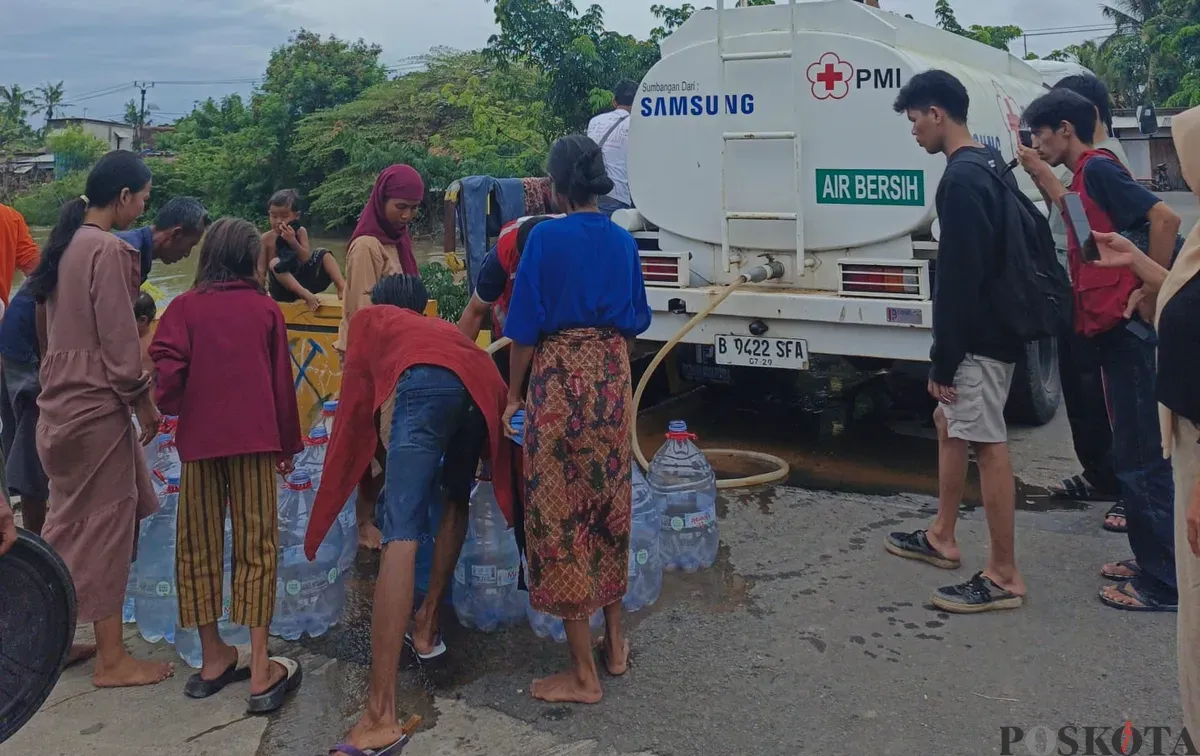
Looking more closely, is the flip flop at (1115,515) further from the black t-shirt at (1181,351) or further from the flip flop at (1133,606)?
the black t-shirt at (1181,351)

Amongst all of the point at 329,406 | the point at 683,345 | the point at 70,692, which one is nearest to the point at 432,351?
the point at 329,406

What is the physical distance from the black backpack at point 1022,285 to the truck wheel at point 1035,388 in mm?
2269

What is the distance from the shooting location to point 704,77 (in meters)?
5.77

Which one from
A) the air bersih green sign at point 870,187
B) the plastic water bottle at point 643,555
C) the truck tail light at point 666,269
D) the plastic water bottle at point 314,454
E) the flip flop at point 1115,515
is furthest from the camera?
the truck tail light at point 666,269

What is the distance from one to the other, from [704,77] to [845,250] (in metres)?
1.30

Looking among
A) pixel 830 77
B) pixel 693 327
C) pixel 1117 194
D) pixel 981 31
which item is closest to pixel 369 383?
pixel 693 327

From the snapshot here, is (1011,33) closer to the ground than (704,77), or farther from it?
farther from it

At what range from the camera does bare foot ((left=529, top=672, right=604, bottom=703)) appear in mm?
3236

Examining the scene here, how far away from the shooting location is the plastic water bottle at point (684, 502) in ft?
14.1

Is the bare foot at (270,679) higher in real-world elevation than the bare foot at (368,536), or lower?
lower

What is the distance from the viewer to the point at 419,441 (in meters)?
3.16

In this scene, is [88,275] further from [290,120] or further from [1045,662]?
[290,120]

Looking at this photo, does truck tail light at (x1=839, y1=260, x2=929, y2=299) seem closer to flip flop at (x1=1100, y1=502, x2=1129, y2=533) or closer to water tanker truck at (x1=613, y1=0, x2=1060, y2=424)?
water tanker truck at (x1=613, y1=0, x2=1060, y2=424)

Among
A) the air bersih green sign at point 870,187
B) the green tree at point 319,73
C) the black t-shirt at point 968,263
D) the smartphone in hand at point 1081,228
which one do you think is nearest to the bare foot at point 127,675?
the black t-shirt at point 968,263
